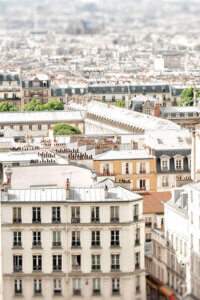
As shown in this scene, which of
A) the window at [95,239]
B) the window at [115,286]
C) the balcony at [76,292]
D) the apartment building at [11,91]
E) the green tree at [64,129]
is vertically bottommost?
the balcony at [76,292]

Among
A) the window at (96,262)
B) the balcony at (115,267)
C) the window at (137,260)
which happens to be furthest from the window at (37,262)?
the window at (137,260)

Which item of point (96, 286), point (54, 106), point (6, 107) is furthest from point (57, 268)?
point (6, 107)

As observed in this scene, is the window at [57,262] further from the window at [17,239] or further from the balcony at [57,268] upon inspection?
the window at [17,239]

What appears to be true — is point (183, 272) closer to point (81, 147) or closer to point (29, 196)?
point (29, 196)

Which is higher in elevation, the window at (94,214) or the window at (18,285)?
the window at (94,214)

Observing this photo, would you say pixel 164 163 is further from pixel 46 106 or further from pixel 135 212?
pixel 46 106

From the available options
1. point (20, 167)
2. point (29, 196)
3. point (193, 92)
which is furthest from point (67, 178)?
point (193, 92)

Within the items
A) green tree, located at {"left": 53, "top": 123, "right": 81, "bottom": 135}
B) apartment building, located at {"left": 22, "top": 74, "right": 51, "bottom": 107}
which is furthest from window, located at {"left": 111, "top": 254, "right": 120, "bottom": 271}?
apartment building, located at {"left": 22, "top": 74, "right": 51, "bottom": 107}
